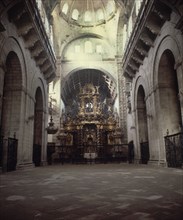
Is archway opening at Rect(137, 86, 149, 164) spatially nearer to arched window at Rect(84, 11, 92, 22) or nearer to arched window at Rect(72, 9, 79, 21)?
arched window at Rect(84, 11, 92, 22)

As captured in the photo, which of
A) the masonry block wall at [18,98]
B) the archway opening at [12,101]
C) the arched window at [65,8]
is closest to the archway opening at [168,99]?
the masonry block wall at [18,98]

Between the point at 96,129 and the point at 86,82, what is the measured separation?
1106cm

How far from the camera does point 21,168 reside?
10695 mm

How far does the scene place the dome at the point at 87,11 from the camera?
25422mm

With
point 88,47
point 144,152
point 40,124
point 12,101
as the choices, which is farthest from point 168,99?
point 88,47

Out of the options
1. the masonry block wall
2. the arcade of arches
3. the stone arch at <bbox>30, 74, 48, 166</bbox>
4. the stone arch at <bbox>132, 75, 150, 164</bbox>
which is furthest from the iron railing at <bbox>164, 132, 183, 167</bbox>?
the stone arch at <bbox>30, 74, 48, 166</bbox>

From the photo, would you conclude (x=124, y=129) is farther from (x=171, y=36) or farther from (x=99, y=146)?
(x=171, y=36)

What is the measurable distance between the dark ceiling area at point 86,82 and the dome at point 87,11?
6.50 meters

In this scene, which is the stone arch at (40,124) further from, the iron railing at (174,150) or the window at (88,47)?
the window at (88,47)

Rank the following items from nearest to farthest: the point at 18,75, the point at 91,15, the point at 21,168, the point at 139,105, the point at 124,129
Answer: the point at 21,168 < the point at 18,75 < the point at 139,105 < the point at 124,129 < the point at 91,15

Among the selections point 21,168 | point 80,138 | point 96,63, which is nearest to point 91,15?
point 96,63

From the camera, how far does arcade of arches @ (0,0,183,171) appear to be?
9.88 meters

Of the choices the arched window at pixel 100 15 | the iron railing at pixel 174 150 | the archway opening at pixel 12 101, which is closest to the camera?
the iron railing at pixel 174 150

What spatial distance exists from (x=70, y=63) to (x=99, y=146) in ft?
37.4
